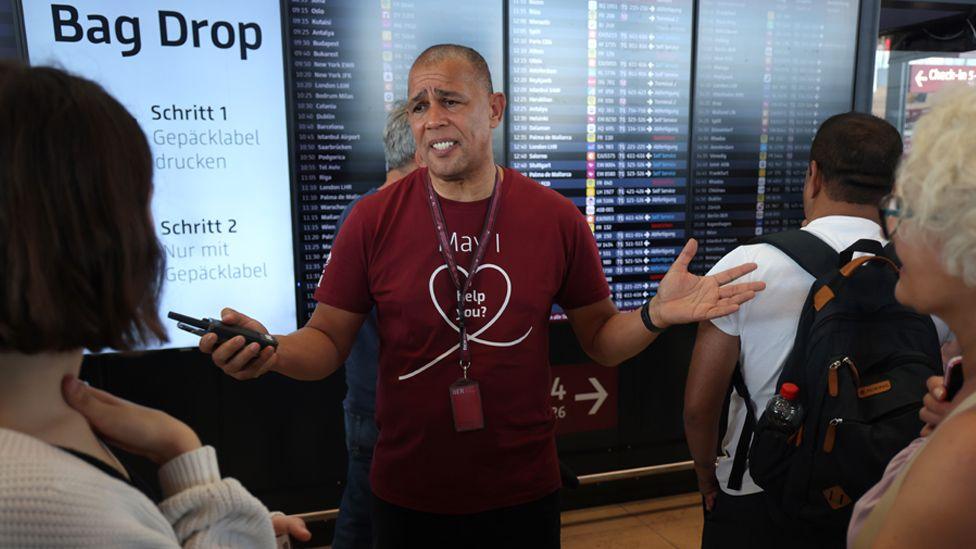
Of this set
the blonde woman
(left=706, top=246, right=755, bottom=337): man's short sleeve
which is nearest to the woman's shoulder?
the blonde woman

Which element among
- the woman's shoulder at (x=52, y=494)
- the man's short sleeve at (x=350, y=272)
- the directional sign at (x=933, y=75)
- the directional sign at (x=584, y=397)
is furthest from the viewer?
the directional sign at (x=933, y=75)

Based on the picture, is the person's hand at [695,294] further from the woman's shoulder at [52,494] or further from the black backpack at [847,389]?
the woman's shoulder at [52,494]

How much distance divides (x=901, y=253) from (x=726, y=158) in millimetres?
2609

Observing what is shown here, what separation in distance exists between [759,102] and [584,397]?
180cm

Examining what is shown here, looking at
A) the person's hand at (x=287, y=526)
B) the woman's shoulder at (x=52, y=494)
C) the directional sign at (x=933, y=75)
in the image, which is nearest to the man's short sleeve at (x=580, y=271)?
the person's hand at (x=287, y=526)

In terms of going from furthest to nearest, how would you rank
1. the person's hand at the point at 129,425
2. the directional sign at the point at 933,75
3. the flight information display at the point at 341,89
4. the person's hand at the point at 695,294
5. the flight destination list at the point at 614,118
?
1. the directional sign at the point at 933,75
2. the flight destination list at the point at 614,118
3. the flight information display at the point at 341,89
4. the person's hand at the point at 695,294
5. the person's hand at the point at 129,425

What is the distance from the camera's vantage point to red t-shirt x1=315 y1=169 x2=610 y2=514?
1.69 metres

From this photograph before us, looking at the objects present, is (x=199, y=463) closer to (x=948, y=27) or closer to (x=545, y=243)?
(x=545, y=243)

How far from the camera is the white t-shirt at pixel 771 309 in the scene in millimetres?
1654

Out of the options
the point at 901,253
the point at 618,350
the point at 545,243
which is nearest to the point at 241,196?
the point at 545,243

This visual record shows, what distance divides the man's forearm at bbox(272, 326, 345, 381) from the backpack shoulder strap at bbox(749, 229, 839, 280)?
1.17 meters

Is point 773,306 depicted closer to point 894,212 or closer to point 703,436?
point 703,436

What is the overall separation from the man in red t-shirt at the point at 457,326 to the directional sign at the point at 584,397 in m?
1.60

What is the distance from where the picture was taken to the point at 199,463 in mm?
819
